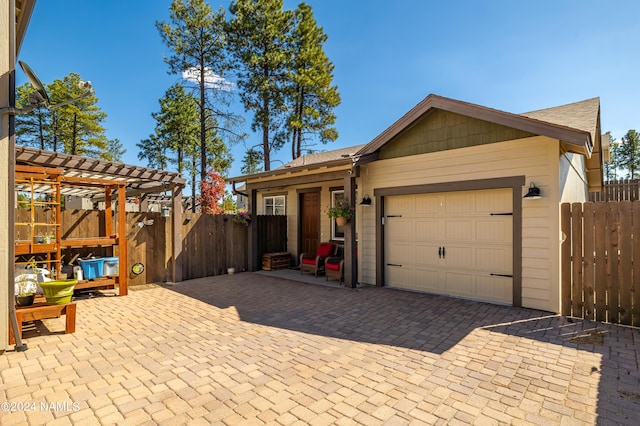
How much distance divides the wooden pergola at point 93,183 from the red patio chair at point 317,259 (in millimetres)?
3289

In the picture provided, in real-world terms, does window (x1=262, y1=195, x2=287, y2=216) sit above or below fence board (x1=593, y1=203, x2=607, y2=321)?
above

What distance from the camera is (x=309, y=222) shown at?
10.2 m

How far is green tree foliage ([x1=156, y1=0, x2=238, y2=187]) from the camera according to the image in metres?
14.7

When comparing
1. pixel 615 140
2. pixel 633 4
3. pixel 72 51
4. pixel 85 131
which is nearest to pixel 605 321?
pixel 633 4

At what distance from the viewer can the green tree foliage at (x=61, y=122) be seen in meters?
19.3

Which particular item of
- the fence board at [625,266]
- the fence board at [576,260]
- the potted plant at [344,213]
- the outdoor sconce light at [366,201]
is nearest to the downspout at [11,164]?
the potted plant at [344,213]

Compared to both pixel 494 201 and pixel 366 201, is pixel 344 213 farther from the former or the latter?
pixel 494 201

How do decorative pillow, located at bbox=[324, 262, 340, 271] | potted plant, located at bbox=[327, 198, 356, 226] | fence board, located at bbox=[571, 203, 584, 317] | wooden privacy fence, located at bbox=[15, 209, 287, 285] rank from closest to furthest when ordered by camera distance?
fence board, located at bbox=[571, 203, 584, 317] < wooden privacy fence, located at bbox=[15, 209, 287, 285] < potted plant, located at bbox=[327, 198, 356, 226] < decorative pillow, located at bbox=[324, 262, 340, 271]

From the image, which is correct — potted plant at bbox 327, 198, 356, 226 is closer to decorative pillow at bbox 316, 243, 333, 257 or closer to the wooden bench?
decorative pillow at bbox 316, 243, 333, 257

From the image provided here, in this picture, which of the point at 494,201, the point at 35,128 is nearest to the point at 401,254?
the point at 494,201

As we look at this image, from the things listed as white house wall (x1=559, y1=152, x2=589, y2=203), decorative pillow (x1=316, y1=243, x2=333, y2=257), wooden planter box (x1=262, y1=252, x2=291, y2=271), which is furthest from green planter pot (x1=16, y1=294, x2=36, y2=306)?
white house wall (x1=559, y1=152, x2=589, y2=203)

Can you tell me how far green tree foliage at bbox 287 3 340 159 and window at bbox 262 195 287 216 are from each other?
18.7 feet

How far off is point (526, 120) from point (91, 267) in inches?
338

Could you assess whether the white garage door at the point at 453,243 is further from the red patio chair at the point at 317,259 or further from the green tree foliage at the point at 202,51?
the green tree foliage at the point at 202,51
